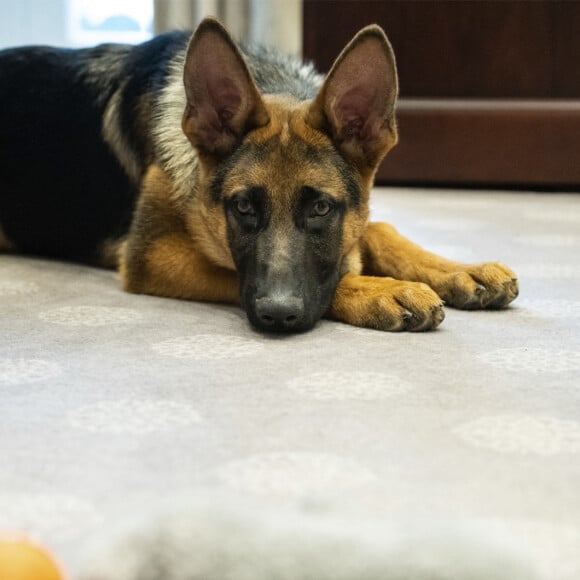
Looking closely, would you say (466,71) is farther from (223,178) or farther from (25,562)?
(25,562)

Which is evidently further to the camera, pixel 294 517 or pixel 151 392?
pixel 151 392

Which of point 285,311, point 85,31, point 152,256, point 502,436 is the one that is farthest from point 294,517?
point 85,31

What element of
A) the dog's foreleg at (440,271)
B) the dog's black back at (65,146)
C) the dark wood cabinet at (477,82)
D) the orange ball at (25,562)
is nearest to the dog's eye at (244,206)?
the dog's foreleg at (440,271)

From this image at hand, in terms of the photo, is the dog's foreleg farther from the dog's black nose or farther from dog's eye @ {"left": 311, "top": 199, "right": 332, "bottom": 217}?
the dog's black nose

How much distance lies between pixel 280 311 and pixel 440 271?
0.60 m

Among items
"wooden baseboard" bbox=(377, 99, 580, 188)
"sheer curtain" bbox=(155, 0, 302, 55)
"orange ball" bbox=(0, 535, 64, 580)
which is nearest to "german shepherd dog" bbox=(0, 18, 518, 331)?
"orange ball" bbox=(0, 535, 64, 580)

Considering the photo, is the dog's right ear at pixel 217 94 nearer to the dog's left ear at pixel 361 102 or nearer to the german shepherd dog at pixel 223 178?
the german shepherd dog at pixel 223 178

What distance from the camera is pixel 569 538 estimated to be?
1.15m

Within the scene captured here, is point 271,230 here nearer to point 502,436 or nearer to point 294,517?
point 502,436

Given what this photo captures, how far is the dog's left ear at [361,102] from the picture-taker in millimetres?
2260

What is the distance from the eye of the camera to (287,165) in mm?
2221

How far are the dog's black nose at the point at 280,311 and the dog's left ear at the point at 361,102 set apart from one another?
464 millimetres

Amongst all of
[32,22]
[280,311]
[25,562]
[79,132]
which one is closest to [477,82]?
[32,22]

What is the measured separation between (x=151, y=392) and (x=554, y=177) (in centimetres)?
398
